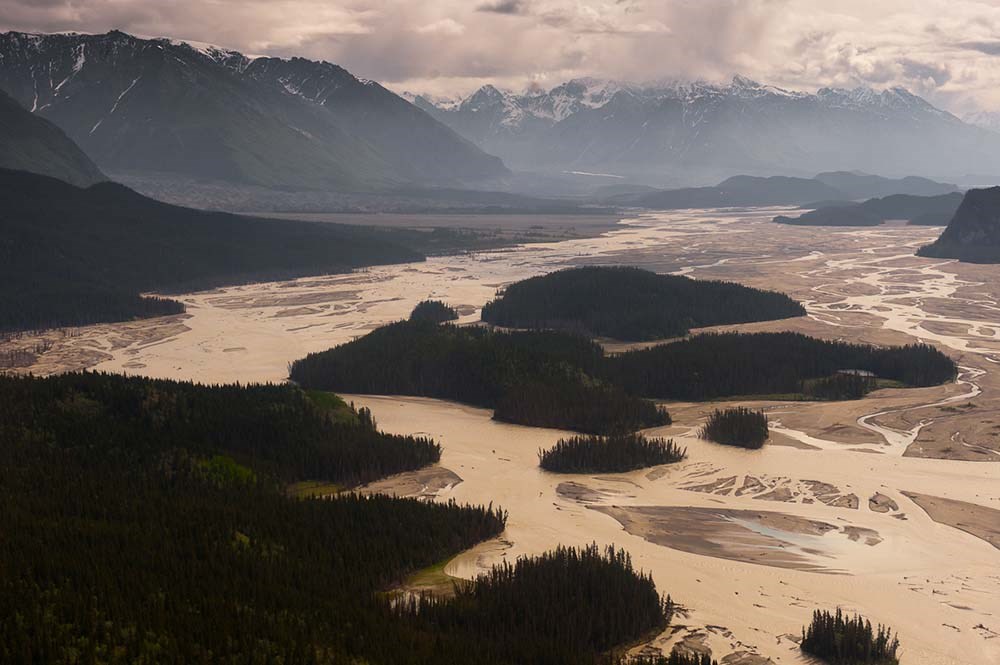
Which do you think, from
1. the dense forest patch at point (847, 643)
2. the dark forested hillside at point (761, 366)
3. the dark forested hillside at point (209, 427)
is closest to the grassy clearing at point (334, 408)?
the dark forested hillside at point (209, 427)

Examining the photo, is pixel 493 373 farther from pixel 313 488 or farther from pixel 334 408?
pixel 313 488

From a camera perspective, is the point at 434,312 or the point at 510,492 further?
the point at 434,312

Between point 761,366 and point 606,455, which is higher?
point 761,366

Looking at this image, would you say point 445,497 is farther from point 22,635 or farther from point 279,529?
point 22,635

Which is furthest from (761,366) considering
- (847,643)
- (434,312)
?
(847,643)

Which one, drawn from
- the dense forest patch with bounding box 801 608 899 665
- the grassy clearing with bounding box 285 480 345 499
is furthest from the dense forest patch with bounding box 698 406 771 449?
the dense forest patch with bounding box 801 608 899 665

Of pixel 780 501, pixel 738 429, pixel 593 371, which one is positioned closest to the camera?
pixel 780 501

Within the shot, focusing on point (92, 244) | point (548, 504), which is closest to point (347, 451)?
point (548, 504)
